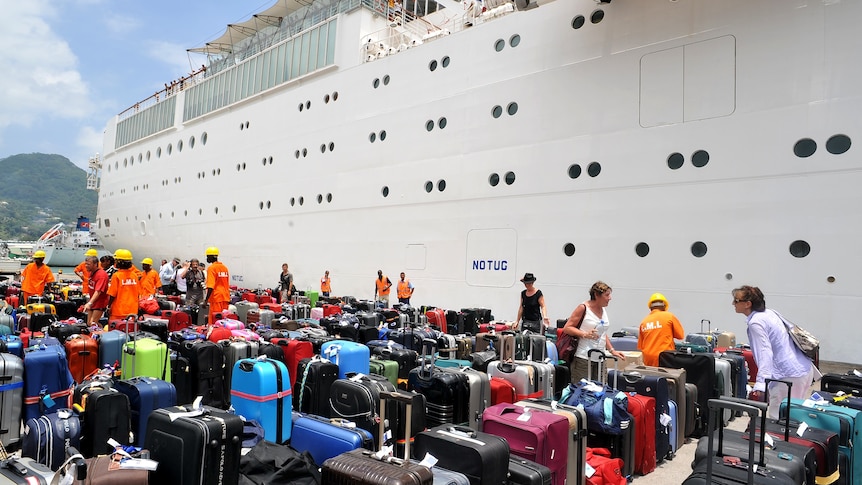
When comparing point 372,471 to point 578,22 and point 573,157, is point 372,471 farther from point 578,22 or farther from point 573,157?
point 578,22

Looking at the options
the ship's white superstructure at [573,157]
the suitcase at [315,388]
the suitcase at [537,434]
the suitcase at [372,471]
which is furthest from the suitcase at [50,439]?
the ship's white superstructure at [573,157]

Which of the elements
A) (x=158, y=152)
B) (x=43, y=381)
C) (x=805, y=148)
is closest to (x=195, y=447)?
(x=43, y=381)

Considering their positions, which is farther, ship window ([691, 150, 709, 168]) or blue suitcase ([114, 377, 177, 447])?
ship window ([691, 150, 709, 168])

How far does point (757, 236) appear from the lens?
7945mm

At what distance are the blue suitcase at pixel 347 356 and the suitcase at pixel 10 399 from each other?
6.93ft

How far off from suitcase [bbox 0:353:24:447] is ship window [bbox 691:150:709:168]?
8.87 meters

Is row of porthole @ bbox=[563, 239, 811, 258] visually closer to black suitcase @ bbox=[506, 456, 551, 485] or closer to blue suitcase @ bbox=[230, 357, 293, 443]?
black suitcase @ bbox=[506, 456, 551, 485]

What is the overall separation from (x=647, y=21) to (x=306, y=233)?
33.9 ft

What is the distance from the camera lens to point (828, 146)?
24.8ft

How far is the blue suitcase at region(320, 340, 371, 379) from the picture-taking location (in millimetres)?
4516

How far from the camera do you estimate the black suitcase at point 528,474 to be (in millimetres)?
2645

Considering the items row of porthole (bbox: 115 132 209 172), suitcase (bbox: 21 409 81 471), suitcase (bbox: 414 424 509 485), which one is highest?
row of porthole (bbox: 115 132 209 172)

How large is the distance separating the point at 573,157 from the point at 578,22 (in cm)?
260

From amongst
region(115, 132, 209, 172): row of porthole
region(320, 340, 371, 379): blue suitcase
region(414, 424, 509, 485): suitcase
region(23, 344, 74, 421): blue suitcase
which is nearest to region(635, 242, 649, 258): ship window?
region(320, 340, 371, 379): blue suitcase
